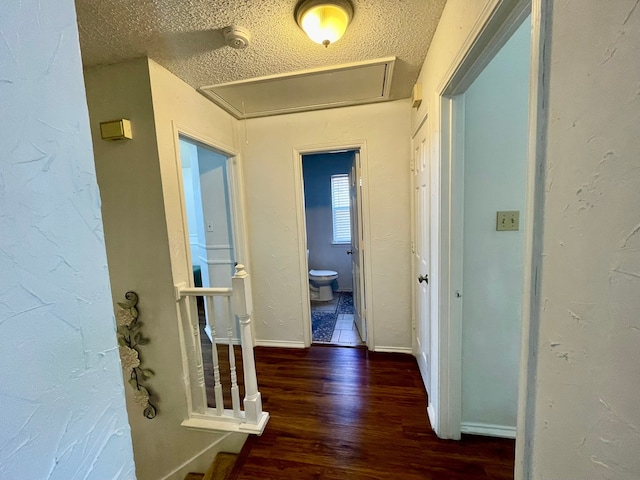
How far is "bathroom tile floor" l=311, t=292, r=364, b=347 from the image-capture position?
2775 millimetres

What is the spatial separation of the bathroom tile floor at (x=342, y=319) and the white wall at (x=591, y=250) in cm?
222

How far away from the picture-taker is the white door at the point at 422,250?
5.78 ft

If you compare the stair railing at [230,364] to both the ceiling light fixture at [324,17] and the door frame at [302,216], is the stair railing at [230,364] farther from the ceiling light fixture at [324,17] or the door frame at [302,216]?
the ceiling light fixture at [324,17]

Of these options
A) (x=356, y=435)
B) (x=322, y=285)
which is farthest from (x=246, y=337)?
(x=322, y=285)

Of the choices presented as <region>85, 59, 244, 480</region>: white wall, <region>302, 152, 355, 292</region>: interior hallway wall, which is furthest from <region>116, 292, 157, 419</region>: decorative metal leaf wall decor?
<region>302, 152, 355, 292</region>: interior hallway wall

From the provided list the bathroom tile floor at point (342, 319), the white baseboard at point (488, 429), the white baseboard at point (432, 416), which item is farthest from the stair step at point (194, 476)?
the white baseboard at point (488, 429)

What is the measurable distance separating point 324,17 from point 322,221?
10.6 feet

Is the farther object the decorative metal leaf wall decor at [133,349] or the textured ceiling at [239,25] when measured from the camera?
the decorative metal leaf wall decor at [133,349]

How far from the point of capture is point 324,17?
Answer: 1248mm

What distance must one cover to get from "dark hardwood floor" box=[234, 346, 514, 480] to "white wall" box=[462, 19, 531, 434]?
23 cm

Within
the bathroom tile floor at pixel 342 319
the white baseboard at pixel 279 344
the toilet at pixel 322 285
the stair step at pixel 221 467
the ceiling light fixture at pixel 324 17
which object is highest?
the ceiling light fixture at pixel 324 17

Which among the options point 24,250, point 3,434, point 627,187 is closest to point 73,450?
point 3,434

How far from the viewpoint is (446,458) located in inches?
57.5

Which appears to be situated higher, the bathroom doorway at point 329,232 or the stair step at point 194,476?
the bathroom doorway at point 329,232
